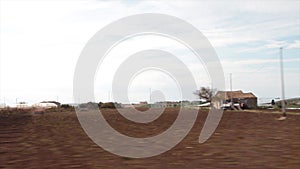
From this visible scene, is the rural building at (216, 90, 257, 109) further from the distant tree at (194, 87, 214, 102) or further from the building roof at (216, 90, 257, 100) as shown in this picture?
the distant tree at (194, 87, 214, 102)

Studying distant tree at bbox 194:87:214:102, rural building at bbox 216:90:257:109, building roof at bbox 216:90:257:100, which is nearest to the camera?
rural building at bbox 216:90:257:109

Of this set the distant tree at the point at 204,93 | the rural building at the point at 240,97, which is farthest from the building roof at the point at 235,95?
the distant tree at the point at 204,93

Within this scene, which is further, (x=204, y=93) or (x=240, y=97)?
(x=204, y=93)

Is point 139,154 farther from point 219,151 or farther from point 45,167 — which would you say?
point 45,167

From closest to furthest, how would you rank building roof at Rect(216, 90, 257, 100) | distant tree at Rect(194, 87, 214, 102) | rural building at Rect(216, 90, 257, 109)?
1. rural building at Rect(216, 90, 257, 109)
2. building roof at Rect(216, 90, 257, 100)
3. distant tree at Rect(194, 87, 214, 102)

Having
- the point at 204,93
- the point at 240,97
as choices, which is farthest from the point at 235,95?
the point at 204,93

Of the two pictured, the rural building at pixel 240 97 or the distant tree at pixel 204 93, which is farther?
the distant tree at pixel 204 93

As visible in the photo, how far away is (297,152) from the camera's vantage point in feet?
48.1

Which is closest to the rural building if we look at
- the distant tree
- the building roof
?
the building roof

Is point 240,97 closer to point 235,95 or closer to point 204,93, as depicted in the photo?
point 235,95

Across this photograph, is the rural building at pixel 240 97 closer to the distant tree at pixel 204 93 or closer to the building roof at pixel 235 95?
the building roof at pixel 235 95

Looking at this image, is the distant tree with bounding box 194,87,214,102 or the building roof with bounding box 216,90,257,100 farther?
the distant tree with bounding box 194,87,214,102

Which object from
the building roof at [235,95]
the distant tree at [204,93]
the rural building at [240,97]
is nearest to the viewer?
the rural building at [240,97]

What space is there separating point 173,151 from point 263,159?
11.4 ft
